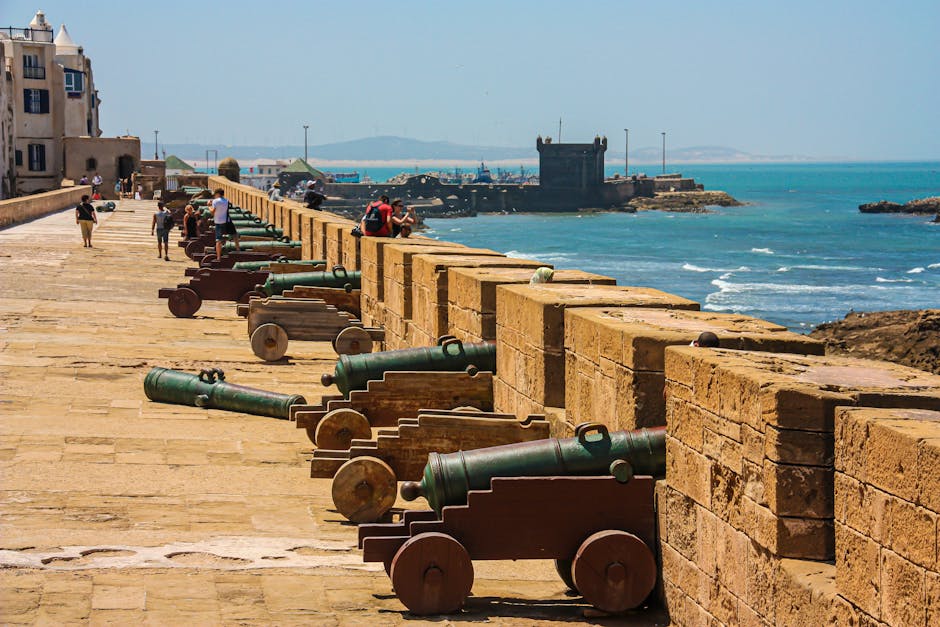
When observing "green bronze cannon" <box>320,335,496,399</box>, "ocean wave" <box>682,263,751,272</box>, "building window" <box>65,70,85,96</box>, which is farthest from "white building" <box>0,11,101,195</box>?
"green bronze cannon" <box>320,335,496,399</box>

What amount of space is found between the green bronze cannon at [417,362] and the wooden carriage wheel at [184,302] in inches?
277

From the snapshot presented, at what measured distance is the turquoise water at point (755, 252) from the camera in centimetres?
5538

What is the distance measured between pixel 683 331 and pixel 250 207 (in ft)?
85.3

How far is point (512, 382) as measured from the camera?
7.95 m


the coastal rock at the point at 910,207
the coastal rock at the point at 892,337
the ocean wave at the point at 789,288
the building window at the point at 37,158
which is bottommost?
the ocean wave at the point at 789,288

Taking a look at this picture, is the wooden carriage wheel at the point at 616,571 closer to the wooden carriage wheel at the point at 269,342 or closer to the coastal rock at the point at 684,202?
the wooden carriage wheel at the point at 269,342

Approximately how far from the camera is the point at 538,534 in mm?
5801

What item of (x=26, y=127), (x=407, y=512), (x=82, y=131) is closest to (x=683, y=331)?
(x=407, y=512)

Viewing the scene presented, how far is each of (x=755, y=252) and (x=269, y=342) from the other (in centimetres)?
7662

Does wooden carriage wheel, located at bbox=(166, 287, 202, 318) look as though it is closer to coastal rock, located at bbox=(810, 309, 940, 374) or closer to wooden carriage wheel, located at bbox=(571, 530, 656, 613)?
wooden carriage wheel, located at bbox=(571, 530, 656, 613)

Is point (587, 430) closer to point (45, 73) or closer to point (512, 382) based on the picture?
point (512, 382)

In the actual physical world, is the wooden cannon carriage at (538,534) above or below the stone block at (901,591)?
below

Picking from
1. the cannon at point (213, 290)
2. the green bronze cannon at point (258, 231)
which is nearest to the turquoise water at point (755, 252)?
the green bronze cannon at point (258, 231)

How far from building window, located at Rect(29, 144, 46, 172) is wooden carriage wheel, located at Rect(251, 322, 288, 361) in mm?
63689
